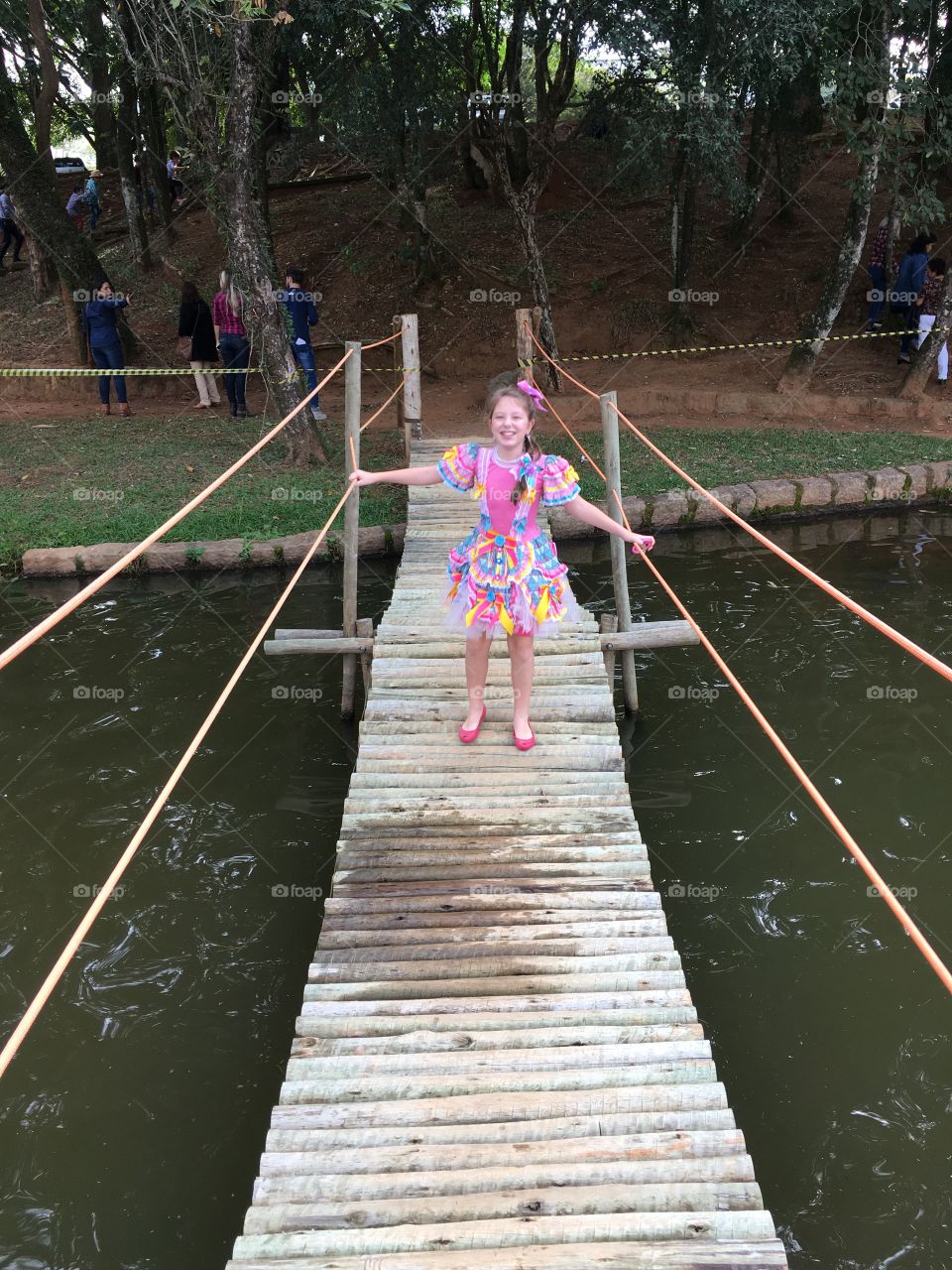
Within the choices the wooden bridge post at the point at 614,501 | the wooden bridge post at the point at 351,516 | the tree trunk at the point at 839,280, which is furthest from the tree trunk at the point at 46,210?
the wooden bridge post at the point at 614,501

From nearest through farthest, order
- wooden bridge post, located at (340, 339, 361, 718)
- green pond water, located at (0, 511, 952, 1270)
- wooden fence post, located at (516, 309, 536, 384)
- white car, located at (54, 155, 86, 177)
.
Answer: green pond water, located at (0, 511, 952, 1270)
wooden bridge post, located at (340, 339, 361, 718)
wooden fence post, located at (516, 309, 536, 384)
white car, located at (54, 155, 86, 177)

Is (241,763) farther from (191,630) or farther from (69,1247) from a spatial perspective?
(69,1247)

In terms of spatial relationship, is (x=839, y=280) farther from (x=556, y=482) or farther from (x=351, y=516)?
(x=556, y=482)

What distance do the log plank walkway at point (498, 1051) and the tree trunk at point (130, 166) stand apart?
11451 millimetres

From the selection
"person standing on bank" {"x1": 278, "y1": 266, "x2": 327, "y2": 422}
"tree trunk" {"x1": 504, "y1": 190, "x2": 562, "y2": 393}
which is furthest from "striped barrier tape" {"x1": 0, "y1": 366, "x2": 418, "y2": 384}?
"tree trunk" {"x1": 504, "y1": 190, "x2": 562, "y2": 393}

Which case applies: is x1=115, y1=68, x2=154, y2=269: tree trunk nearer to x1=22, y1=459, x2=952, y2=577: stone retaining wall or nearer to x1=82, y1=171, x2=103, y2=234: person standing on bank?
x1=82, y1=171, x2=103, y2=234: person standing on bank

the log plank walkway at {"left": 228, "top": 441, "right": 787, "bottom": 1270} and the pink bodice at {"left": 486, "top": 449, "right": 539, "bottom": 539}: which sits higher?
the pink bodice at {"left": 486, "top": 449, "right": 539, "bottom": 539}

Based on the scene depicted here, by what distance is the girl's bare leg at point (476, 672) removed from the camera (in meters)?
3.50

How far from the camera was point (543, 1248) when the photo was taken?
1.93m

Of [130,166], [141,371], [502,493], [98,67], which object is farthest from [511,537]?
[130,166]

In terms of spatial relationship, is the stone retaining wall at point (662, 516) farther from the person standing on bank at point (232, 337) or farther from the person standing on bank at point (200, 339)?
the person standing on bank at point (200, 339)

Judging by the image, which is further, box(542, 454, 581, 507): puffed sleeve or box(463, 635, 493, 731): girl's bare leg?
box(463, 635, 493, 731): girl's bare leg

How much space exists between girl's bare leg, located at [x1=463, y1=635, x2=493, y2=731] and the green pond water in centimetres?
92

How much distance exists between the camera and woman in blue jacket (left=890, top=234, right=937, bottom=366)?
31.6 feet
